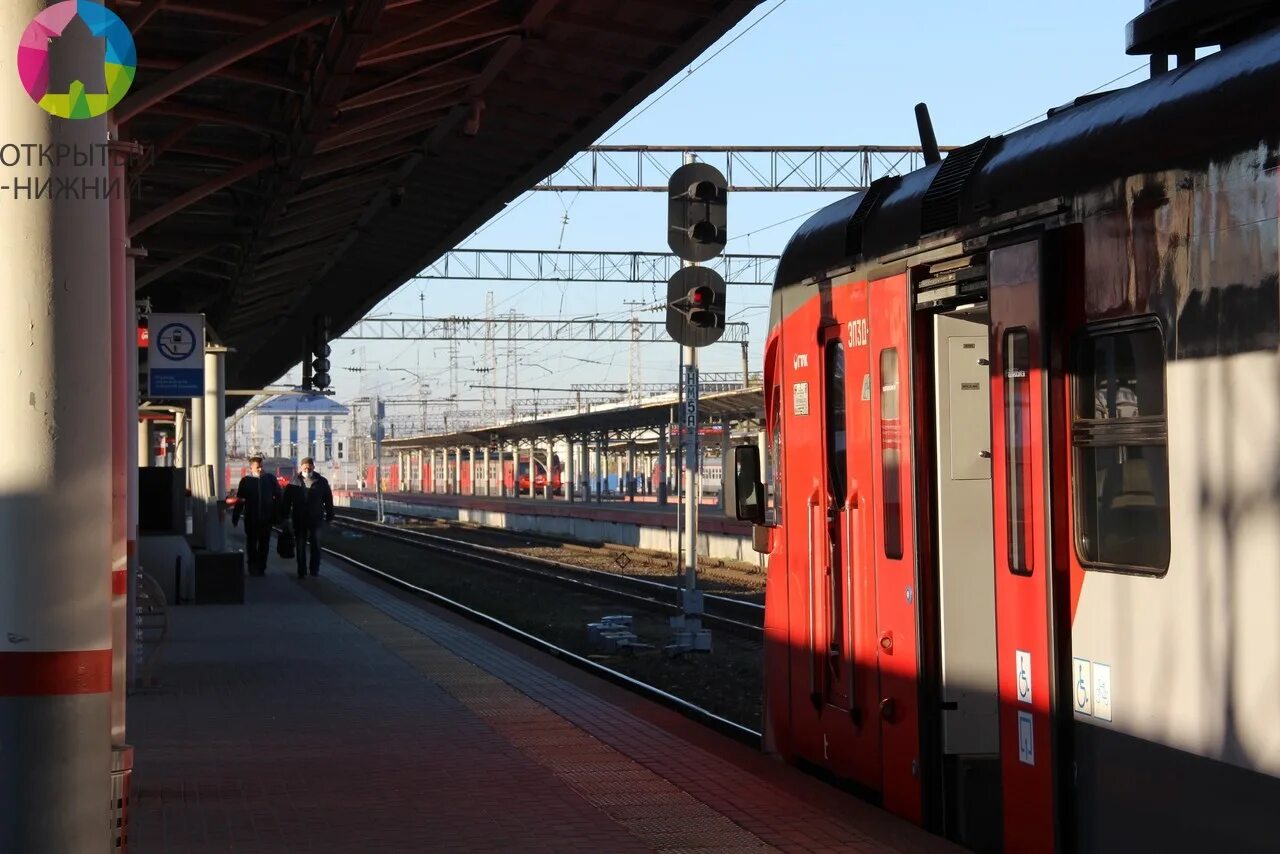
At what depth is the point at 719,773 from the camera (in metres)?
8.93

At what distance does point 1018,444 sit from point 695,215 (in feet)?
23.8

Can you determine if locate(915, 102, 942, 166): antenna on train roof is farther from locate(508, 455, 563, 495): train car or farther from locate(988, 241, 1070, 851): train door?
locate(508, 455, 563, 495): train car

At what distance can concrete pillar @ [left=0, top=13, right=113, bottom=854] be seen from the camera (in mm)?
3789

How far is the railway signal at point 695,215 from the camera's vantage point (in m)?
12.9

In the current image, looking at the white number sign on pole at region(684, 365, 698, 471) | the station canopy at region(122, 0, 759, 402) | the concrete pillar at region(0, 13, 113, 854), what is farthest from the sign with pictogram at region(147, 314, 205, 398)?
the concrete pillar at region(0, 13, 113, 854)

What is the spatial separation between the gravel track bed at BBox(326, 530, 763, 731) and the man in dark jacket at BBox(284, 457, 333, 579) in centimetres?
212

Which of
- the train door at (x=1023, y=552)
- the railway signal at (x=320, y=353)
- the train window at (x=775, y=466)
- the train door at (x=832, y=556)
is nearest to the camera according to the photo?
the train door at (x=1023, y=552)

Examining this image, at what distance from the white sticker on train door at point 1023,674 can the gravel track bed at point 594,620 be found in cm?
573

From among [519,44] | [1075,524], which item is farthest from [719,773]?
[519,44]

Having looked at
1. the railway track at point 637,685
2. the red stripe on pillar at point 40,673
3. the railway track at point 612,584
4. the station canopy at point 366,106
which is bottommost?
the railway track at point 612,584

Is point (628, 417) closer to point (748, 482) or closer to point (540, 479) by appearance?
point (748, 482)

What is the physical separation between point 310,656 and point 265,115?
15.6 ft

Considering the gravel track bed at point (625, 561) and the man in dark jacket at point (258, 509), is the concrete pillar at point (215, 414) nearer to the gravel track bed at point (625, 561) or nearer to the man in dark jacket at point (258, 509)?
the man in dark jacket at point (258, 509)

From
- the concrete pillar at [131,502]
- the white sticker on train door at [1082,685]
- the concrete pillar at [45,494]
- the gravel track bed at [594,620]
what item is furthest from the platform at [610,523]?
the concrete pillar at [45,494]
